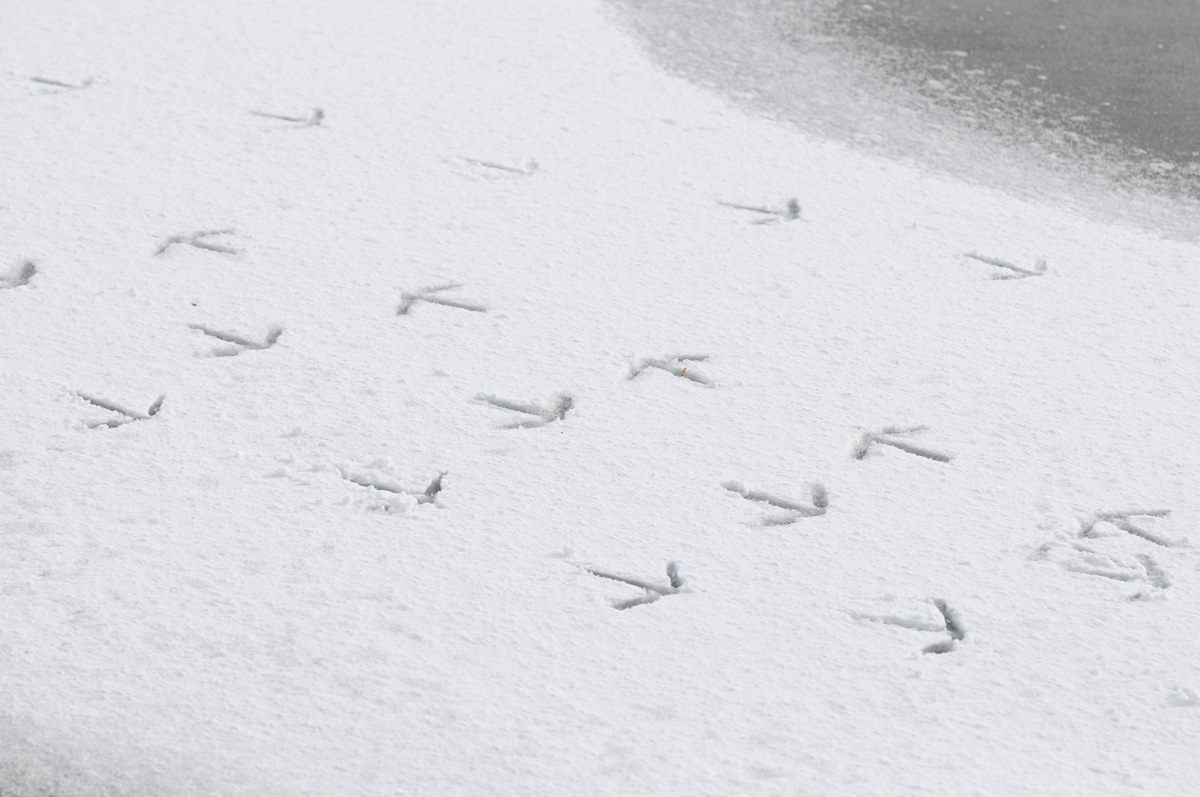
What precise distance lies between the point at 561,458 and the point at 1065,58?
2768mm

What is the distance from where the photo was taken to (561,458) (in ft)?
7.77

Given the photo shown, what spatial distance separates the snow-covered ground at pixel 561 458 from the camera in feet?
5.86

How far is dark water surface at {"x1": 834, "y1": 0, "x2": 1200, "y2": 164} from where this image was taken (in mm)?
3967

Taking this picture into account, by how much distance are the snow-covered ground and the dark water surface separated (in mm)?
675

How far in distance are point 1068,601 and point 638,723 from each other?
0.71 meters

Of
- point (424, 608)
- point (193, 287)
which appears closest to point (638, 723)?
point (424, 608)

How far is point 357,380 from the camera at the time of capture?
255 cm

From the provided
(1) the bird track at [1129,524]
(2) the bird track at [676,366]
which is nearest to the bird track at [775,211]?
(2) the bird track at [676,366]

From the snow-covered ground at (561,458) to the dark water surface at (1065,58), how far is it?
675mm

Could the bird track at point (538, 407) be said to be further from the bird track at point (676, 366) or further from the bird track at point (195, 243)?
the bird track at point (195, 243)

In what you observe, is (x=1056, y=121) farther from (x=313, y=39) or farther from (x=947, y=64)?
(x=313, y=39)

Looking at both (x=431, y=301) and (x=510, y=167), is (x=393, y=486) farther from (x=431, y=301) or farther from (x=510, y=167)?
(x=510, y=167)

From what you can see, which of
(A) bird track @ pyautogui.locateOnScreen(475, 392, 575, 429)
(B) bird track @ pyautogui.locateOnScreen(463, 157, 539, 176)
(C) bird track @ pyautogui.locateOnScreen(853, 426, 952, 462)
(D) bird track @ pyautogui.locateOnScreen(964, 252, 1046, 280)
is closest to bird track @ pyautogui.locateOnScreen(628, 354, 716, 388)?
(A) bird track @ pyautogui.locateOnScreen(475, 392, 575, 429)

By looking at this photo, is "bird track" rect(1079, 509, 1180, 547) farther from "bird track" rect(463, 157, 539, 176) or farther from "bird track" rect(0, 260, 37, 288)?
"bird track" rect(0, 260, 37, 288)
